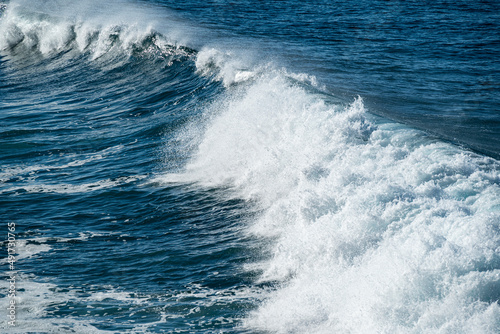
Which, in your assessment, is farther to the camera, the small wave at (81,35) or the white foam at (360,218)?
the small wave at (81,35)

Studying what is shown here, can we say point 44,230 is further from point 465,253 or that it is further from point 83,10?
point 83,10

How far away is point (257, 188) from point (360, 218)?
129 inches

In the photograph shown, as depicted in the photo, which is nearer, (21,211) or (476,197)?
(476,197)

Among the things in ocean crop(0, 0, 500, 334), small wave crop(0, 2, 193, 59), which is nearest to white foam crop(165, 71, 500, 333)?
ocean crop(0, 0, 500, 334)

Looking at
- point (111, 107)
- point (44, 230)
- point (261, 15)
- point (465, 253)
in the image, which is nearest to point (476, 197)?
point (465, 253)

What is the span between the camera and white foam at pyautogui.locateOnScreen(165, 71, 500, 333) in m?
6.54

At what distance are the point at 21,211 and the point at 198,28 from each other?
1523 centimetres

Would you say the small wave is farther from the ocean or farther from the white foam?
the white foam

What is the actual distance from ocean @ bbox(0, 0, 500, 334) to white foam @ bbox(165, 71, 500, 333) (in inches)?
1.0

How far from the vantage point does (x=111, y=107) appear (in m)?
17.8

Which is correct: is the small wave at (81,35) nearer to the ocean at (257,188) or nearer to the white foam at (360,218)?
the ocean at (257,188)

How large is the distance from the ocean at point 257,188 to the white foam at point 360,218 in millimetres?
26

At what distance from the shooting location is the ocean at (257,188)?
7.16 m

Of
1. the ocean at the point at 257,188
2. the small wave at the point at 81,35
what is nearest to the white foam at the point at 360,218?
the ocean at the point at 257,188
